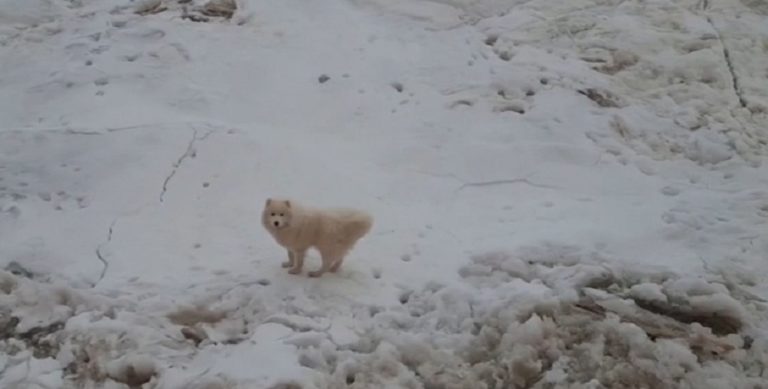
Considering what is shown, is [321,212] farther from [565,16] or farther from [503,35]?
[565,16]

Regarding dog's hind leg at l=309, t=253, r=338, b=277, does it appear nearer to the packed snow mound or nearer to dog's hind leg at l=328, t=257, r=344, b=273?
dog's hind leg at l=328, t=257, r=344, b=273

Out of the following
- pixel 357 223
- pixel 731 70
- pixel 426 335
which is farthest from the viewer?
pixel 731 70

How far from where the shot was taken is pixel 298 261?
3.79 m

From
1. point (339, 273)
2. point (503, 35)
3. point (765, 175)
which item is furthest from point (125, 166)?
point (765, 175)

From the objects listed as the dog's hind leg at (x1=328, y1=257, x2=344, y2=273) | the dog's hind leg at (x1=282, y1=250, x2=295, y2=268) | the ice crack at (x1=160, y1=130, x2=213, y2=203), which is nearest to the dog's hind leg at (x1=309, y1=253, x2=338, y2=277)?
the dog's hind leg at (x1=328, y1=257, x2=344, y2=273)

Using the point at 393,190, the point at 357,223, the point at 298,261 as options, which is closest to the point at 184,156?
the point at 393,190

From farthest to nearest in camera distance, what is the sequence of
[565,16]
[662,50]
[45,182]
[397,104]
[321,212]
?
[565,16] < [662,50] < [397,104] < [45,182] < [321,212]

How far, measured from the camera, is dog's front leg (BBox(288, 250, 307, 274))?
12.3 ft

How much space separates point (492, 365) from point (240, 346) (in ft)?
3.69

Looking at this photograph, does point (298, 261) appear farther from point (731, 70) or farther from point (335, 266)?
point (731, 70)

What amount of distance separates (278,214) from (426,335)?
0.89m

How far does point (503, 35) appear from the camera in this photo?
22.1 ft

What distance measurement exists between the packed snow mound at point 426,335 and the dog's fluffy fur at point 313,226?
260 mm

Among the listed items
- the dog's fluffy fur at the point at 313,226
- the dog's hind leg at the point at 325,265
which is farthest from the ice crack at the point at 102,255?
the dog's hind leg at the point at 325,265
